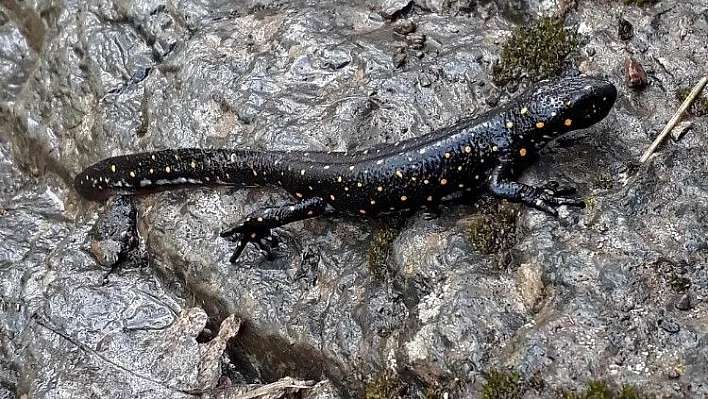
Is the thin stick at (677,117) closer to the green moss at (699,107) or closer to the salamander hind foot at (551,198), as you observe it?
the green moss at (699,107)

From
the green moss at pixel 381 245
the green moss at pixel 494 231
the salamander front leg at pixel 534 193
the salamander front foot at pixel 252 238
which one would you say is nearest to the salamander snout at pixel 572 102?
the salamander front leg at pixel 534 193

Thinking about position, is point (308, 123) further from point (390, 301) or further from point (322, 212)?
point (390, 301)

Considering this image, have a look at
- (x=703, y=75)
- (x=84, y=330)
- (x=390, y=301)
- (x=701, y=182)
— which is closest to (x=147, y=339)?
(x=84, y=330)

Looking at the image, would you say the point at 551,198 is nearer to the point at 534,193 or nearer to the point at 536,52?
the point at 534,193

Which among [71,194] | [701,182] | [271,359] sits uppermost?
[701,182]

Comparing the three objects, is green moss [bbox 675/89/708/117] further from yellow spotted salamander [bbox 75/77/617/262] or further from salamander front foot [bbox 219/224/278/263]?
salamander front foot [bbox 219/224/278/263]

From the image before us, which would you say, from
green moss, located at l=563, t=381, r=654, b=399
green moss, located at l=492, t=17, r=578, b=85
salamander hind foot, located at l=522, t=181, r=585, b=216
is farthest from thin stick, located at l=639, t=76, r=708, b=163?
green moss, located at l=563, t=381, r=654, b=399

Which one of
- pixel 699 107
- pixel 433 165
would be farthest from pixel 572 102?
pixel 433 165
